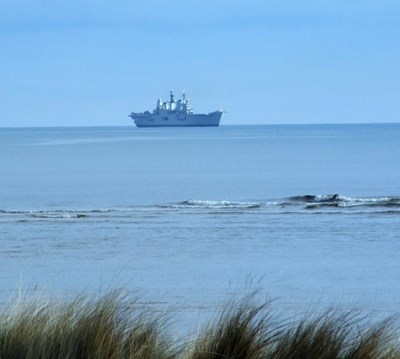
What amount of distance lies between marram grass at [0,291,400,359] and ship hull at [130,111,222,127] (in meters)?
155

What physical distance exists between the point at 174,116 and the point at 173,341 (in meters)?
156

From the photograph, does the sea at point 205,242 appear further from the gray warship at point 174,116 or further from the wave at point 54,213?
the gray warship at point 174,116

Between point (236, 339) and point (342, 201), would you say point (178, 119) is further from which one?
point (236, 339)

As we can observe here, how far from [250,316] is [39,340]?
127 centimetres

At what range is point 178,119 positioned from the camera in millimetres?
162875

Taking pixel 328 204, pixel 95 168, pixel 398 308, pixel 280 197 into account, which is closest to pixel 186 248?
pixel 398 308

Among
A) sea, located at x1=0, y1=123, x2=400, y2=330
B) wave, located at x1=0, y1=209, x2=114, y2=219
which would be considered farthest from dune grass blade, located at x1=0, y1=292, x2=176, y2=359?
wave, located at x1=0, y1=209, x2=114, y2=219

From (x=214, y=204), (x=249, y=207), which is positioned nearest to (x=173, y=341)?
(x=249, y=207)

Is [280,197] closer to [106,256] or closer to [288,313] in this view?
[106,256]

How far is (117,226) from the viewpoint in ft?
65.8

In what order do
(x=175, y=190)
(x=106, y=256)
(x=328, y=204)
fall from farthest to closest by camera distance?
(x=175, y=190), (x=328, y=204), (x=106, y=256)

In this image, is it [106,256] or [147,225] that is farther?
[147,225]

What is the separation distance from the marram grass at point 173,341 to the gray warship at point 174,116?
485ft

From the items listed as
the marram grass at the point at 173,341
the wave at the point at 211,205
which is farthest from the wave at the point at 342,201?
the marram grass at the point at 173,341
